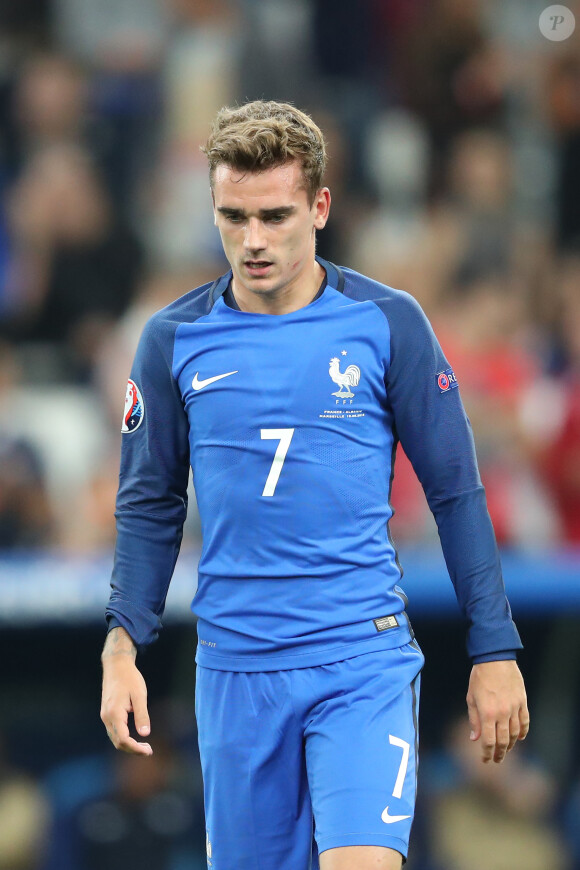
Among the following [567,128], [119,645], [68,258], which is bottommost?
[119,645]

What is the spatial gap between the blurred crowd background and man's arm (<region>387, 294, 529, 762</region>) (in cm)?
256

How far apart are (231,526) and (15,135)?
533cm

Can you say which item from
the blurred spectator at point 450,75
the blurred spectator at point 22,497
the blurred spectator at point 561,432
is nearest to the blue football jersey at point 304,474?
the blurred spectator at point 22,497

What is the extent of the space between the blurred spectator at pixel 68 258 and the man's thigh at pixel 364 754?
4153 mm

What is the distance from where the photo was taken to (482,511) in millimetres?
3324

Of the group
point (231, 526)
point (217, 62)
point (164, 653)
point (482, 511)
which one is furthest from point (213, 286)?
point (217, 62)

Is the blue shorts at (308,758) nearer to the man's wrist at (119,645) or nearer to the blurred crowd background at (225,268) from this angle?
the man's wrist at (119,645)

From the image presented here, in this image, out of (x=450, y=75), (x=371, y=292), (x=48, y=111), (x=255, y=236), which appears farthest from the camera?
(x=450, y=75)

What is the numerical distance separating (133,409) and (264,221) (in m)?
0.63

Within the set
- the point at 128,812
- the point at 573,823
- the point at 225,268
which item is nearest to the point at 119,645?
the point at 128,812

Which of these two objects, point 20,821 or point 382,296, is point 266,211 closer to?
point 382,296

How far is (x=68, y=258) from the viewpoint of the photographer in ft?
24.3

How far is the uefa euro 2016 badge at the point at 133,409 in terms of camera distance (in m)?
3.47

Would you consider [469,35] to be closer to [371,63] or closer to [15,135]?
[371,63]
